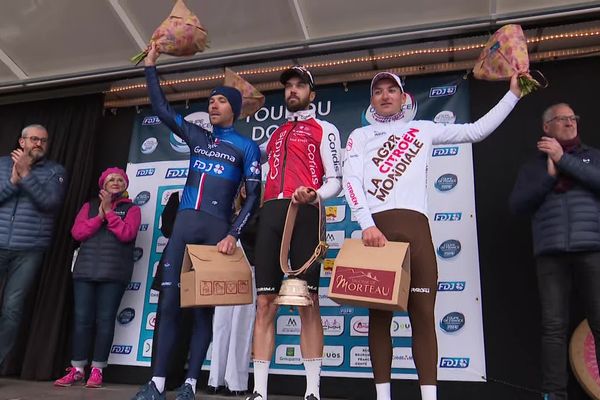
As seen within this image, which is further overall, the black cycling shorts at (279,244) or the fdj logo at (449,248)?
the fdj logo at (449,248)

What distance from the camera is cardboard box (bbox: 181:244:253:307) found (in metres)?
2.35

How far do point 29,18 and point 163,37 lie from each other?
1.91 m

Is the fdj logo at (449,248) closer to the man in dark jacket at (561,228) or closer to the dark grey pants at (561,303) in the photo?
the man in dark jacket at (561,228)

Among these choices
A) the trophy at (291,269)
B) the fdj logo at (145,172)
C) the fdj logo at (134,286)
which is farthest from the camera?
the fdj logo at (145,172)

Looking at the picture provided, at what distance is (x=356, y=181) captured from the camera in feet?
8.26

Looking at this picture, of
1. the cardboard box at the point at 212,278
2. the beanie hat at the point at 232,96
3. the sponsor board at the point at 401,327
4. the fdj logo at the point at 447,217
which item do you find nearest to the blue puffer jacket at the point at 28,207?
the beanie hat at the point at 232,96

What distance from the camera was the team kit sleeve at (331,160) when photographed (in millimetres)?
2631

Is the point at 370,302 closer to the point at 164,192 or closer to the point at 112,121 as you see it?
the point at 164,192

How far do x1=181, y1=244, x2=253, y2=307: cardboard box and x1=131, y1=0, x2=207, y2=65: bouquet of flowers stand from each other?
4.10ft

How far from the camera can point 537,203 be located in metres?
2.92

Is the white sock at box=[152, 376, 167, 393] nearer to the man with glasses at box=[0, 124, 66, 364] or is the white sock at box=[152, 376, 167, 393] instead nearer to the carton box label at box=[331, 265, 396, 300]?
the carton box label at box=[331, 265, 396, 300]

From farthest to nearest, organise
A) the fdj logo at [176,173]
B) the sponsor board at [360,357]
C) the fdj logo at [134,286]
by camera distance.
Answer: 1. the fdj logo at [176,173]
2. the fdj logo at [134,286]
3. the sponsor board at [360,357]

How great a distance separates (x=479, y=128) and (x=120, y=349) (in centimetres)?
339

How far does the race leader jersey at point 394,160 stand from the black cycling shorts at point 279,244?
0.24 metres
